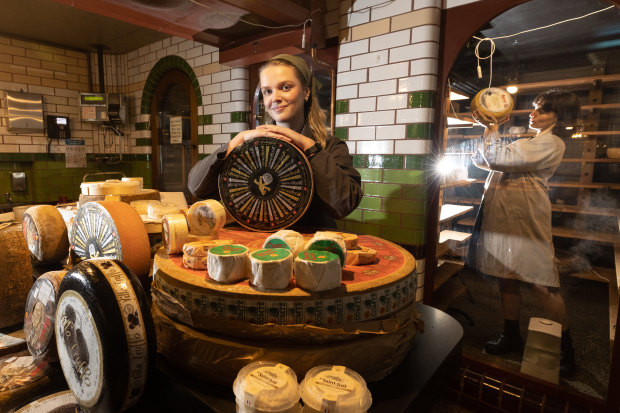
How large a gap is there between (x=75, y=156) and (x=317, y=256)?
20.1 ft

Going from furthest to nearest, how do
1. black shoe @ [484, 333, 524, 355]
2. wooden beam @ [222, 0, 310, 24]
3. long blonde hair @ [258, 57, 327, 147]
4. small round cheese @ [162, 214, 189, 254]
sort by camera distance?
wooden beam @ [222, 0, 310, 24] → black shoe @ [484, 333, 524, 355] → long blonde hair @ [258, 57, 327, 147] → small round cheese @ [162, 214, 189, 254]

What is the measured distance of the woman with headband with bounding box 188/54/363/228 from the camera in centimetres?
150

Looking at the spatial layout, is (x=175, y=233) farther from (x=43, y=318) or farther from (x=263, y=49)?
(x=263, y=49)

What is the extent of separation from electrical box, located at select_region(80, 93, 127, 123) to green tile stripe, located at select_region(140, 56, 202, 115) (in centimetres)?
45

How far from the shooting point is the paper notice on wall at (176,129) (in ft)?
15.5

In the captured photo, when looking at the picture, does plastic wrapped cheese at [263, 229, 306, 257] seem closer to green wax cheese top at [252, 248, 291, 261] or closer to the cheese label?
green wax cheese top at [252, 248, 291, 261]

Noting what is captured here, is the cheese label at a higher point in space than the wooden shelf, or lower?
lower

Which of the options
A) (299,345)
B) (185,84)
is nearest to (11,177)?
(185,84)

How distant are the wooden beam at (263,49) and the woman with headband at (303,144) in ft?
4.10

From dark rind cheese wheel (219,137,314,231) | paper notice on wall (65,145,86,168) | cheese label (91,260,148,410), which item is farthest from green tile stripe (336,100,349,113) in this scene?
paper notice on wall (65,145,86,168)

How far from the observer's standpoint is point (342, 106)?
2861 millimetres

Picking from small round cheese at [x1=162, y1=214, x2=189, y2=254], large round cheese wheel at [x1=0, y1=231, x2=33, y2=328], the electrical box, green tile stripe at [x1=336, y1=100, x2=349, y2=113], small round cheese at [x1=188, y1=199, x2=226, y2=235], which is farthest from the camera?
the electrical box

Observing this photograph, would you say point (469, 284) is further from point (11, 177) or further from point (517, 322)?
point (11, 177)

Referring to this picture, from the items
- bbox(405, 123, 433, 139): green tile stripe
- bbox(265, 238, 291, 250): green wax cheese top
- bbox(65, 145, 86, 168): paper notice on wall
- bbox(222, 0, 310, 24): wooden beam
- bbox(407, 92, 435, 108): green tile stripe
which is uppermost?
bbox(222, 0, 310, 24): wooden beam
